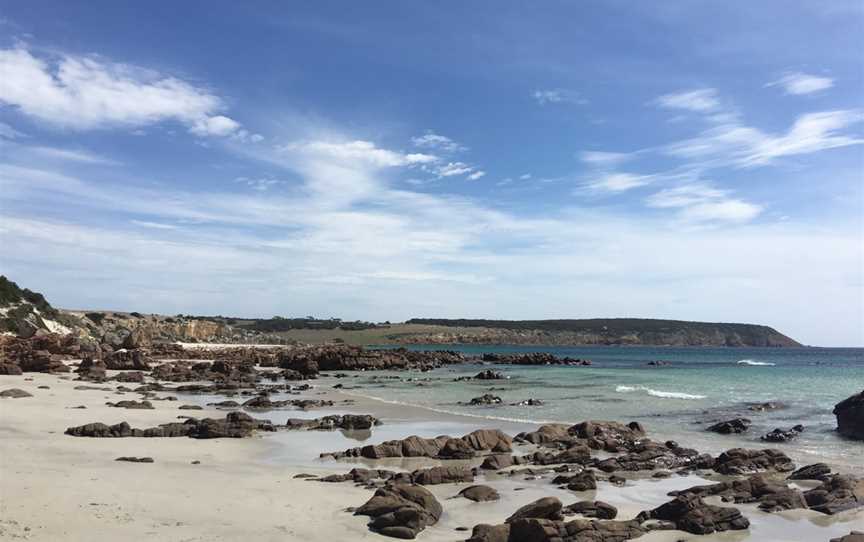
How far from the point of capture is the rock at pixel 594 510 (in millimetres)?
10781

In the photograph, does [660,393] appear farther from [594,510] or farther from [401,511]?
[401,511]

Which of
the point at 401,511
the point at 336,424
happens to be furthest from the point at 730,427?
the point at 401,511

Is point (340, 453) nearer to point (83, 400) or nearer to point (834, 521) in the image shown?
point (834, 521)

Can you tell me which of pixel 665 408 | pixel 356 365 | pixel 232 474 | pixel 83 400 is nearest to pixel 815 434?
pixel 665 408

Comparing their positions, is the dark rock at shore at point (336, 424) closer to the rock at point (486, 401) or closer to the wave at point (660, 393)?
the rock at point (486, 401)

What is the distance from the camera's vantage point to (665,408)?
29.3 meters

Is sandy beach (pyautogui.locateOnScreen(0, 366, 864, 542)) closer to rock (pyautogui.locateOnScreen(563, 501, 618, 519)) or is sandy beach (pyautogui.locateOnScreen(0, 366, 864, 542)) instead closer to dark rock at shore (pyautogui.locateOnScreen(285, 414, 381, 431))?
rock (pyautogui.locateOnScreen(563, 501, 618, 519))

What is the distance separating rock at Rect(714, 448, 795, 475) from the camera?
15008 millimetres

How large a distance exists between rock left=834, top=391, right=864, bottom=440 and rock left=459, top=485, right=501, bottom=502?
14684 mm

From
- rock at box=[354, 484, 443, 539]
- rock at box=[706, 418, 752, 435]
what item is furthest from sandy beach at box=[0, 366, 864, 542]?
rock at box=[706, 418, 752, 435]

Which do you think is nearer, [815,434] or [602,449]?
[602,449]

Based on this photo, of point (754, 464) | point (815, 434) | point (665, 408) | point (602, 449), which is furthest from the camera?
point (665, 408)

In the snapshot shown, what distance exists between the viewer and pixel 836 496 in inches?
471

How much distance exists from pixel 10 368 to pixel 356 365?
3633cm
